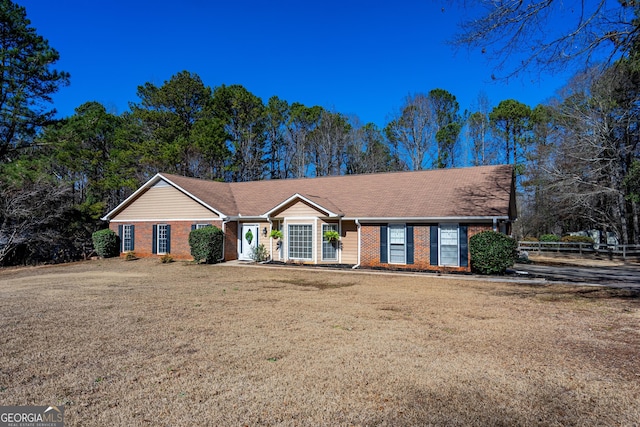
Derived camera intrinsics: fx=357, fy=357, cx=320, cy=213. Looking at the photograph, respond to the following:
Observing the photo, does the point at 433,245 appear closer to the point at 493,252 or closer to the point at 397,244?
the point at 397,244

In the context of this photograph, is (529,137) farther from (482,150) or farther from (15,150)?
(15,150)

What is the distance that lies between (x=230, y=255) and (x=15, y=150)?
15.5 metres

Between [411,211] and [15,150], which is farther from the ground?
[15,150]

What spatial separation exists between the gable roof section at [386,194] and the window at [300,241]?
51.8 inches

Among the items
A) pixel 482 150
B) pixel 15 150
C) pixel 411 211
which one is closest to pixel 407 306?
pixel 411 211

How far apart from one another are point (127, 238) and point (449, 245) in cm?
1796

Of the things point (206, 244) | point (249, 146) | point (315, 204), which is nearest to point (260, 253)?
point (206, 244)

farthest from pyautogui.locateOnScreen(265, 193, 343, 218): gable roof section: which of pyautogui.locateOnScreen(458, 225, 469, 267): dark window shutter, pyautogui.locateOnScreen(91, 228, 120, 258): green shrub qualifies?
pyautogui.locateOnScreen(91, 228, 120, 258): green shrub

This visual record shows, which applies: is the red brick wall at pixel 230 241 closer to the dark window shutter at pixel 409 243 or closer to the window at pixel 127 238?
the window at pixel 127 238

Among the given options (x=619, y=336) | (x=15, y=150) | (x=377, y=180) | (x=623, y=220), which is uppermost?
(x=15, y=150)

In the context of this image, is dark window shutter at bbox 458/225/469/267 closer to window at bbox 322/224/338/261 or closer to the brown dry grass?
the brown dry grass

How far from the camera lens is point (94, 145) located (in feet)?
106

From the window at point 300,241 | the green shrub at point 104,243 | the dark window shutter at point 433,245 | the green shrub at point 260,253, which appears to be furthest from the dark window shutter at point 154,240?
the dark window shutter at point 433,245

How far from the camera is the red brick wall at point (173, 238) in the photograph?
1941cm
